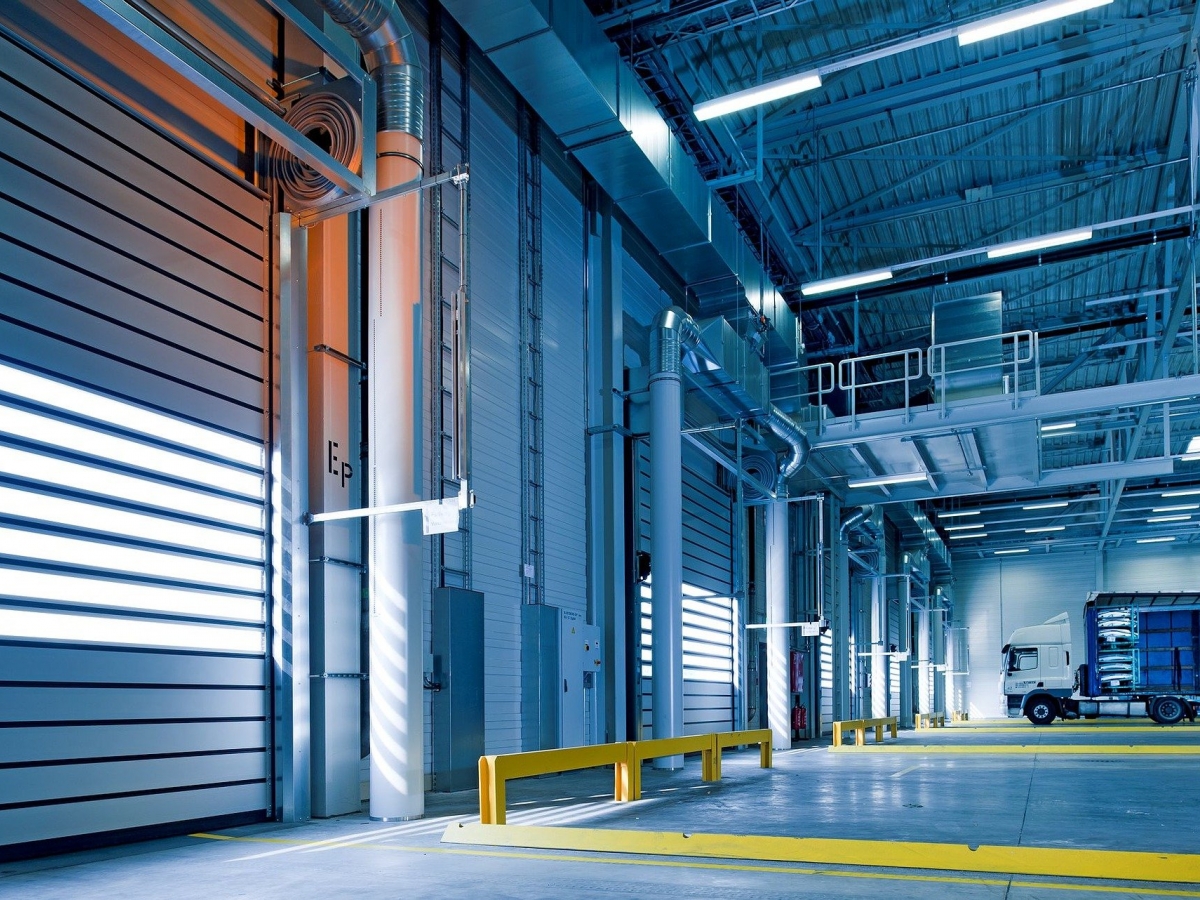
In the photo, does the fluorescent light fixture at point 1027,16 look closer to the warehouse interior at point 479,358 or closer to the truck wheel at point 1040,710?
the warehouse interior at point 479,358

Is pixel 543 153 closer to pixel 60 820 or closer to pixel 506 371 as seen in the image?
pixel 506 371

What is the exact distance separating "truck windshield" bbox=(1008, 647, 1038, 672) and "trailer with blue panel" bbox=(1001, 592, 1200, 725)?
0.86 m

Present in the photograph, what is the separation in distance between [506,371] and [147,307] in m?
6.14

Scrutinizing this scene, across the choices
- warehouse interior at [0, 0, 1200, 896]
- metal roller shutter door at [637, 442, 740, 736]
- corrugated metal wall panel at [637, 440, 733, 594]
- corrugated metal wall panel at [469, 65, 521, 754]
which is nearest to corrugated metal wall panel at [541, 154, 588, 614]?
warehouse interior at [0, 0, 1200, 896]

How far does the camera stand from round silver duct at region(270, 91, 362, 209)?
977cm

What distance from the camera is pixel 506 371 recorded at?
14.4 meters

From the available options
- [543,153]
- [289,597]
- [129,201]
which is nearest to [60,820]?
[289,597]

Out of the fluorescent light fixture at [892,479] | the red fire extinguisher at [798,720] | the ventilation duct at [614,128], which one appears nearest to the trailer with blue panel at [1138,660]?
the fluorescent light fixture at [892,479]

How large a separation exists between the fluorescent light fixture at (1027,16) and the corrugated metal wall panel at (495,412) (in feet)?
20.3

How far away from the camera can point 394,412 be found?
9570mm

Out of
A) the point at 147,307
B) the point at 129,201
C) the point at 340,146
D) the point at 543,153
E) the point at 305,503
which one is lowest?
the point at 305,503

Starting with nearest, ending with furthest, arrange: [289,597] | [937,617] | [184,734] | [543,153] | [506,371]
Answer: [184,734] → [289,597] → [506,371] → [543,153] → [937,617]

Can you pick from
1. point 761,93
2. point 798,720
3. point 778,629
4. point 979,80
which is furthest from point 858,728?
point 761,93

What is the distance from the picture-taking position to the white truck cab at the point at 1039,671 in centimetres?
3281
